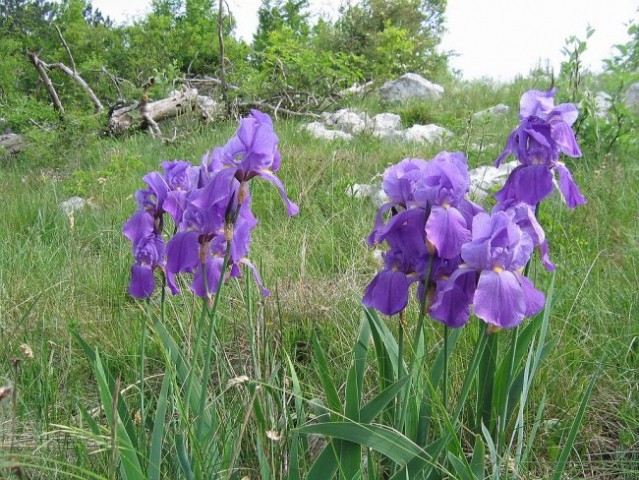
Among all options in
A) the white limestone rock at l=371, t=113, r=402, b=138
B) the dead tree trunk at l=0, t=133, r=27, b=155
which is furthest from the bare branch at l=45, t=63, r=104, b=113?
the white limestone rock at l=371, t=113, r=402, b=138

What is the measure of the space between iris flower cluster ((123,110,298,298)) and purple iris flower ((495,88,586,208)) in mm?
513

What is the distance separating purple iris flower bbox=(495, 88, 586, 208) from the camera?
130 centimetres

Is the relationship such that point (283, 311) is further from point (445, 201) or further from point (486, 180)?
A: point (486, 180)

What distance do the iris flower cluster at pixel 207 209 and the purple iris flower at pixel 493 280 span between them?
0.37m

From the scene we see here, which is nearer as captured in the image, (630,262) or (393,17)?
(630,262)

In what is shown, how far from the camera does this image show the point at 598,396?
1.86 meters

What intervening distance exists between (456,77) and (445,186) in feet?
38.8

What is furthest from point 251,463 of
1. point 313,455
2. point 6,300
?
point 6,300

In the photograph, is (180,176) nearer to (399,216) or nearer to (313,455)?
(399,216)

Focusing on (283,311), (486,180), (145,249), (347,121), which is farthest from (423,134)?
(145,249)

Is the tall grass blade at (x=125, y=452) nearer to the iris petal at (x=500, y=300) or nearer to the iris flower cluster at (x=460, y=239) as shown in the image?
the iris flower cluster at (x=460, y=239)

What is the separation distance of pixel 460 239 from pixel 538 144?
0.39 metres

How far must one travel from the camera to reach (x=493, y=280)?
1.06 metres

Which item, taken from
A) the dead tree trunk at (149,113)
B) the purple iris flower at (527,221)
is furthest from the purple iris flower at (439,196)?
the dead tree trunk at (149,113)
